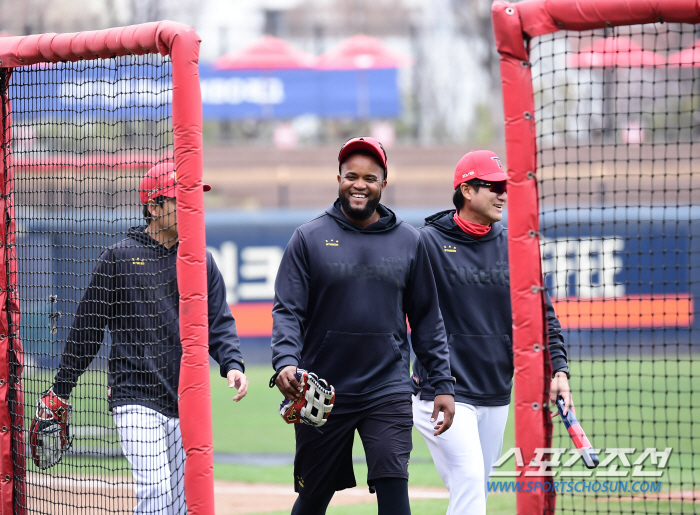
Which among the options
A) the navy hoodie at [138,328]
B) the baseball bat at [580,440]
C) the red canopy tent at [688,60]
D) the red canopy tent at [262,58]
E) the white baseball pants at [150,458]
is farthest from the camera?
the red canopy tent at [262,58]

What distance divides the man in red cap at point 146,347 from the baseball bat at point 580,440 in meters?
1.70

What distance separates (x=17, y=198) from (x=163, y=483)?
86.5 inches

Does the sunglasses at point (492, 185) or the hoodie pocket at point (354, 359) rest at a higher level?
the sunglasses at point (492, 185)

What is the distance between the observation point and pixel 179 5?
30.4 meters

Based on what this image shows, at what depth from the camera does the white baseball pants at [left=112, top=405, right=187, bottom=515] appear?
177 inches

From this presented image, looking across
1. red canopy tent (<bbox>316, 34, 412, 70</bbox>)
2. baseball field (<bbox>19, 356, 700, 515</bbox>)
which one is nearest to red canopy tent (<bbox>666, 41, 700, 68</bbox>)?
baseball field (<bbox>19, 356, 700, 515</bbox>)

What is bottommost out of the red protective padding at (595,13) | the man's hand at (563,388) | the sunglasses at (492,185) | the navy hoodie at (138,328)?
the man's hand at (563,388)

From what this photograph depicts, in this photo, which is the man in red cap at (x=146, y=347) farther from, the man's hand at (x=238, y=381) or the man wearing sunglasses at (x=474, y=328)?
the man wearing sunglasses at (x=474, y=328)

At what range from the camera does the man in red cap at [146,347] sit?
457 cm

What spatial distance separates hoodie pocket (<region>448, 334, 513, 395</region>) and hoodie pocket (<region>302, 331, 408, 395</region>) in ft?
2.00

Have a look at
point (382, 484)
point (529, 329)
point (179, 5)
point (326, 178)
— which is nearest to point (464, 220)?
point (529, 329)

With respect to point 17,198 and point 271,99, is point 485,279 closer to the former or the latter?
point 17,198

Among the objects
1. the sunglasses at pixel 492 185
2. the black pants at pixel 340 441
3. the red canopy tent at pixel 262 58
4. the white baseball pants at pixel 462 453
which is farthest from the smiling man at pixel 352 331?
the red canopy tent at pixel 262 58

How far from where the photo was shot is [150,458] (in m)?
4.57
